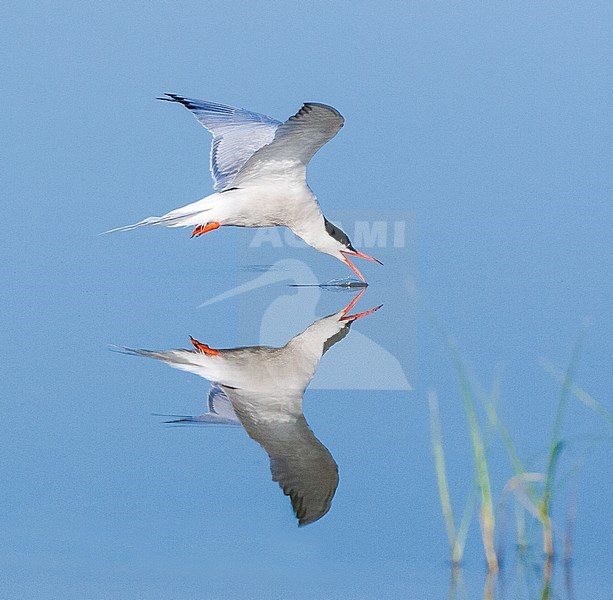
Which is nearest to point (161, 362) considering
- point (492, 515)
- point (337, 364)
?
point (337, 364)

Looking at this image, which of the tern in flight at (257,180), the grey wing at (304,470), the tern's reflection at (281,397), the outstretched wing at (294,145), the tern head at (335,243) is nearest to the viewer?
the grey wing at (304,470)

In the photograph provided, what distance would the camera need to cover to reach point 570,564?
2053mm

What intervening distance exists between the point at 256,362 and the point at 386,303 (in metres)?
1.02

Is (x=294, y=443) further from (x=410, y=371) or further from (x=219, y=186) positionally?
(x=219, y=186)

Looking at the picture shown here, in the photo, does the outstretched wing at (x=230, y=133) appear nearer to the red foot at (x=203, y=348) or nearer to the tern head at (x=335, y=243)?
the tern head at (x=335, y=243)

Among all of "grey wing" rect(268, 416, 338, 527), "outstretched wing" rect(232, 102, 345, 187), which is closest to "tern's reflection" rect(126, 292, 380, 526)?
"grey wing" rect(268, 416, 338, 527)

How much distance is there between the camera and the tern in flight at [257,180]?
405cm

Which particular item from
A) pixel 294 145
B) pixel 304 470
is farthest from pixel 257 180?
pixel 304 470

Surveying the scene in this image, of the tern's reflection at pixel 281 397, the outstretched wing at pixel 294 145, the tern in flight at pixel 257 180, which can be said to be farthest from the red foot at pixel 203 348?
the outstretched wing at pixel 294 145

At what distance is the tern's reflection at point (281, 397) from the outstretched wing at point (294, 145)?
603mm

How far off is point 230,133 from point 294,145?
69 cm

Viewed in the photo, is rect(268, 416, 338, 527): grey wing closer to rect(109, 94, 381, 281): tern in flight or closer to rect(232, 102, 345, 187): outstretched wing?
rect(232, 102, 345, 187): outstretched wing

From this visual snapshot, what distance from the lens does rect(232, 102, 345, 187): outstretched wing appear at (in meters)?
3.53

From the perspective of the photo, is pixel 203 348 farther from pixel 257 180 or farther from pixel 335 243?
pixel 335 243
